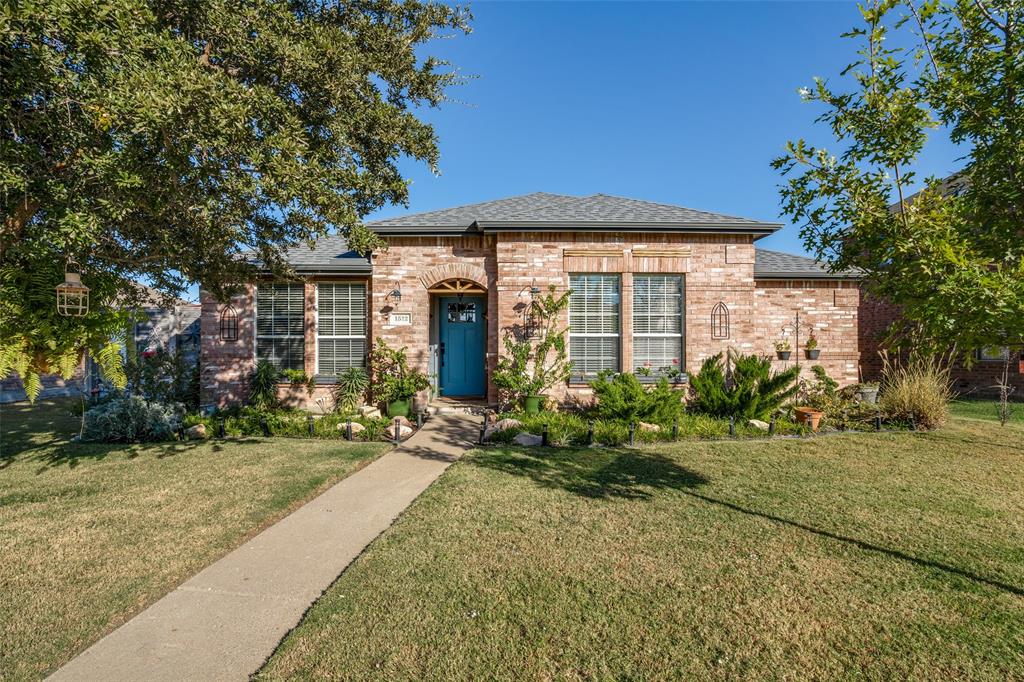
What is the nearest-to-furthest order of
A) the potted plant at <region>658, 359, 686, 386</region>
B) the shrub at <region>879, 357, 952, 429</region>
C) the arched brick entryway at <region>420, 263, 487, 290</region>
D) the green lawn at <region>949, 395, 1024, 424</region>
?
the shrub at <region>879, 357, 952, 429</region>
the green lawn at <region>949, 395, 1024, 424</region>
the potted plant at <region>658, 359, 686, 386</region>
the arched brick entryway at <region>420, 263, 487, 290</region>

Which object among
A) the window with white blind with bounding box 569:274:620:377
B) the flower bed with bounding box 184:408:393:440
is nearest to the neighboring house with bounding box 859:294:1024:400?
the window with white blind with bounding box 569:274:620:377

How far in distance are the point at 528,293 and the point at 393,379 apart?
12.1 ft

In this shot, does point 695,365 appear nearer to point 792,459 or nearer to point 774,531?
point 792,459

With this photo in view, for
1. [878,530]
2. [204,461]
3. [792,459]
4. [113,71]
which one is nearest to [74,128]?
[113,71]

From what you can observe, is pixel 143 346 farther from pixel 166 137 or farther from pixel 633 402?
pixel 633 402

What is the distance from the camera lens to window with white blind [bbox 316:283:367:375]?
11.1 meters

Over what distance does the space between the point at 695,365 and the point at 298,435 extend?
8.64 metres

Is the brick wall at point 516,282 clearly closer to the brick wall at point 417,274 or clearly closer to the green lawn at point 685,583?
the brick wall at point 417,274

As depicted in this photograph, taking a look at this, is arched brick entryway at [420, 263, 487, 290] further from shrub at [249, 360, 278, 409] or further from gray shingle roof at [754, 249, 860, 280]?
gray shingle roof at [754, 249, 860, 280]

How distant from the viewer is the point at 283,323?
36.4ft

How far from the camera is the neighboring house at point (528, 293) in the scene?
10258 millimetres

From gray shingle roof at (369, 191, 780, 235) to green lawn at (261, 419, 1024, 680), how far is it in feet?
19.8

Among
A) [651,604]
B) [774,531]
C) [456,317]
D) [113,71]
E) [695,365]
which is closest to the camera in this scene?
[651,604]

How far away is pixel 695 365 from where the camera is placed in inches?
409
